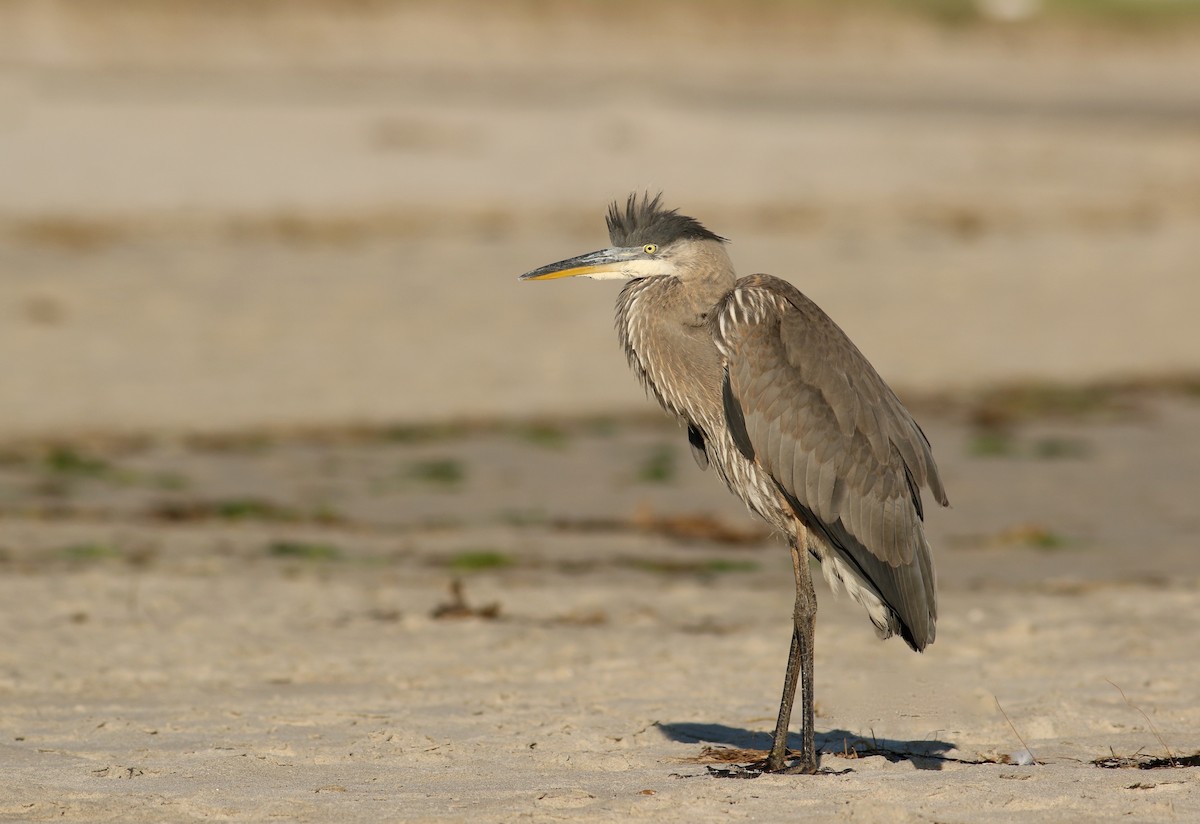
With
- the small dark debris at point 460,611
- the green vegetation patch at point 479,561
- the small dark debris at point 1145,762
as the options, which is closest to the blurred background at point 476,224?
the green vegetation patch at point 479,561

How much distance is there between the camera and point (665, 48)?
4172 cm

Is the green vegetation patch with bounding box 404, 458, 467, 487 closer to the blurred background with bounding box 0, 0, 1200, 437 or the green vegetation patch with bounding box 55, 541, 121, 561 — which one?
the blurred background with bounding box 0, 0, 1200, 437

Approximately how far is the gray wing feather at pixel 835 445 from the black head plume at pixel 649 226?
0.44m

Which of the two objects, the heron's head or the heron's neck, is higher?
the heron's head

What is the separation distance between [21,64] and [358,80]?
558cm

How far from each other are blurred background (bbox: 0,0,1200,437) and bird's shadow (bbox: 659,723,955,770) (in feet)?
23.1

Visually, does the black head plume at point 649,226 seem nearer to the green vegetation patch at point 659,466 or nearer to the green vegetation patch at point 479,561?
the green vegetation patch at point 479,561

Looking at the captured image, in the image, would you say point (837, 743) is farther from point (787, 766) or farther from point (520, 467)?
point (520, 467)

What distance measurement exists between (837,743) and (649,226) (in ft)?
6.24

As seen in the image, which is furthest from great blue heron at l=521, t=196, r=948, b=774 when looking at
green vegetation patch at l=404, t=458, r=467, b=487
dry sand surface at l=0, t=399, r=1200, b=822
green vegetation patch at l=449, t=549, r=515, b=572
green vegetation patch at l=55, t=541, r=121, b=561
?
green vegetation patch at l=404, t=458, r=467, b=487

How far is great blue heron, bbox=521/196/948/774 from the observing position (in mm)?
5684

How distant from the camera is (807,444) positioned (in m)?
5.67

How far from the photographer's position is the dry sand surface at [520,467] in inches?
226

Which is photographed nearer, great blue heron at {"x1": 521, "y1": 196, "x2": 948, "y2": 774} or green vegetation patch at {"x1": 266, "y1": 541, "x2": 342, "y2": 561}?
great blue heron at {"x1": 521, "y1": 196, "x2": 948, "y2": 774}
